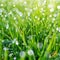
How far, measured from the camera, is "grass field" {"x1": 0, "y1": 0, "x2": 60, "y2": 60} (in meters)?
2.06

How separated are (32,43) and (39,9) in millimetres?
932

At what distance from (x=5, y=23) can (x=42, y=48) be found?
0.72 metres

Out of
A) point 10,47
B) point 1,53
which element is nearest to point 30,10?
point 10,47

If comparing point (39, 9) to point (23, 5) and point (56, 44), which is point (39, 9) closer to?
point (23, 5)

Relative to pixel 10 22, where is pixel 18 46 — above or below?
below

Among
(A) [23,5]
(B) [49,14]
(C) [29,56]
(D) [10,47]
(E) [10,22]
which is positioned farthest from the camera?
(A) [23,5]

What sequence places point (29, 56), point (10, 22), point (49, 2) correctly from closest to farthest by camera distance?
point (29, 56), point (10, 22), point (49, 2)

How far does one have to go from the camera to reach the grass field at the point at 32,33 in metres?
2.06

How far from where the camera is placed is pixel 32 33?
2.45m

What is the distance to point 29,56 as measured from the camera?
1895 millimetres

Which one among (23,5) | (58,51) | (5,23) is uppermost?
(23,5)

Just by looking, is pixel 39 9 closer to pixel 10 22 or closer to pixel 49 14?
pixel 49 14

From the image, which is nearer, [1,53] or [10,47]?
[1,53]

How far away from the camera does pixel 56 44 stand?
220 cm
